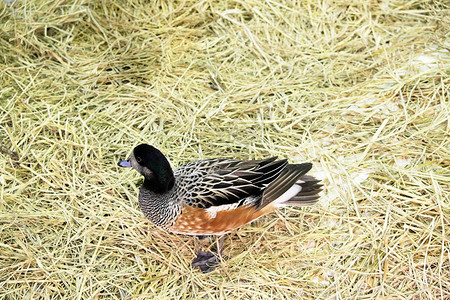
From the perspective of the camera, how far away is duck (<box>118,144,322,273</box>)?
96.7 inches

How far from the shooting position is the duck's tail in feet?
8.23

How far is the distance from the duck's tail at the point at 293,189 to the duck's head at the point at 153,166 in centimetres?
53

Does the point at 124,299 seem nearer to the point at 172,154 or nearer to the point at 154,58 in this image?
the point at 172,154

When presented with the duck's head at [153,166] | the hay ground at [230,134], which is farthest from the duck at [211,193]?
the hay ground at [230,134]

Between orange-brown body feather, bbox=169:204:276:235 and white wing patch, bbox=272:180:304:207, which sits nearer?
orange-brown body feather, bbox=169:204:276:235

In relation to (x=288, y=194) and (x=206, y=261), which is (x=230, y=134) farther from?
(x=206, y=261)

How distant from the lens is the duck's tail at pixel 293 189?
2.51m

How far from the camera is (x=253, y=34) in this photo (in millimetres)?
3885

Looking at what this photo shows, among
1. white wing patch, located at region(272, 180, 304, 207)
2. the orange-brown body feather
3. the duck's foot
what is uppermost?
the orange-brown body feather

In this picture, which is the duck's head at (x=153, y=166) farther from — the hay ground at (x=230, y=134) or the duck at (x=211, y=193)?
the hay ground at (x=230, y=134)

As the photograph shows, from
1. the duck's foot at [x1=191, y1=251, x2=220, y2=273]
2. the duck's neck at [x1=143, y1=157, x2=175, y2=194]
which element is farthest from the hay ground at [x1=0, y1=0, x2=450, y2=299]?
the duck's neck at [x1=143, y1=157, x2=175, y2=194]

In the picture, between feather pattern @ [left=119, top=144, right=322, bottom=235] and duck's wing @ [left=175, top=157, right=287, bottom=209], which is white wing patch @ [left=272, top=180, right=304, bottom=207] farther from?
duck's wing @ [left=175, top=157, right=287, bottom=209]

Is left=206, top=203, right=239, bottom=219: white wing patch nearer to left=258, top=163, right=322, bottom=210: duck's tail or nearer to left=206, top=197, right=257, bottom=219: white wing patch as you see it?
left=206, top=197, right=257, bottom=219: white wing patch

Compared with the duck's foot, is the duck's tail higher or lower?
higher
